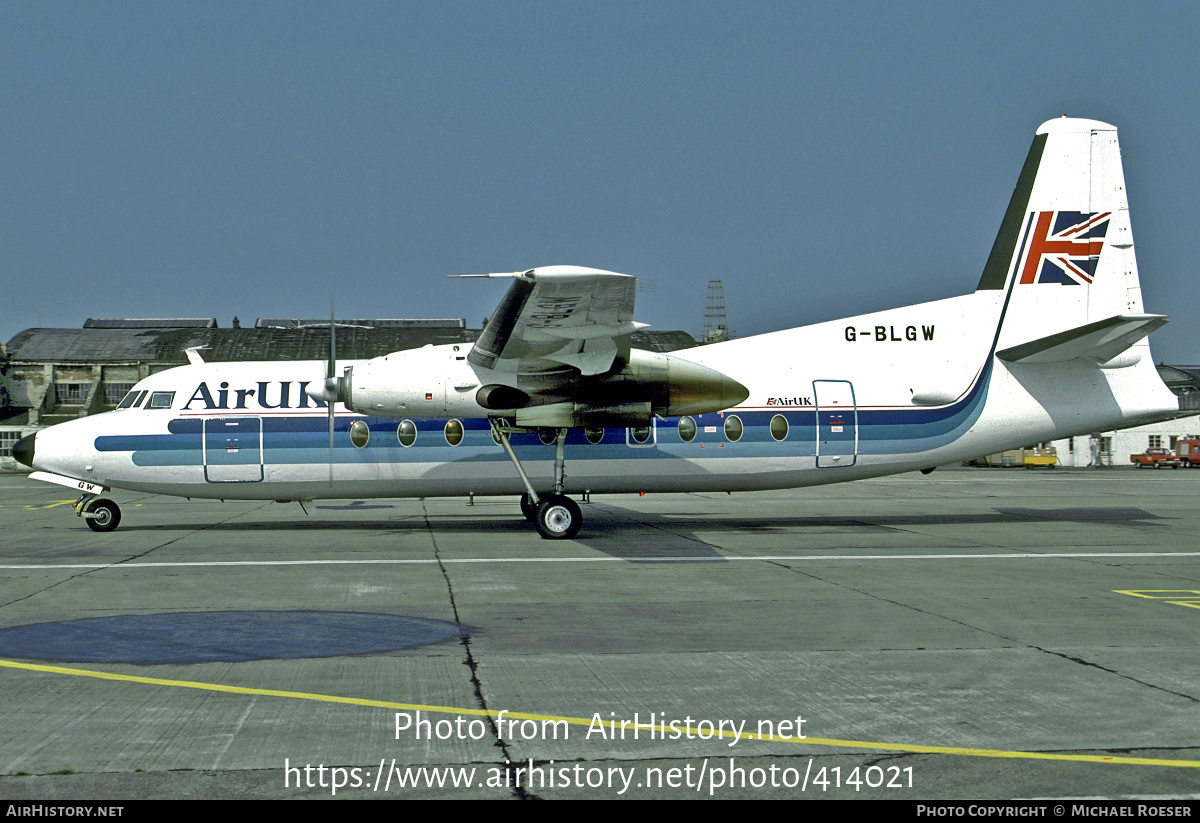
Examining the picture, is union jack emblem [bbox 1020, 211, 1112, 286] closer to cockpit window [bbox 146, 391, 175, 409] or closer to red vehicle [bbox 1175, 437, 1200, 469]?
cockpit window [bbox 146, 391, 175, 409]

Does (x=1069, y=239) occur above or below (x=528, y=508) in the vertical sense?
above

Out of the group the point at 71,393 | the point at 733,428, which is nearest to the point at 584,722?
the point at 733,428

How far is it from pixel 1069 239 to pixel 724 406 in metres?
8.92

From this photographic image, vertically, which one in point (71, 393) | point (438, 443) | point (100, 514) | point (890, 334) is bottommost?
point (100, 514)

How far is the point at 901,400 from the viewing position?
2053cm

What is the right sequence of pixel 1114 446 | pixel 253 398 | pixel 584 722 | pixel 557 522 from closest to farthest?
pixel 584 722, pixel 557 522, pixel 253 398, pixel 1114 446

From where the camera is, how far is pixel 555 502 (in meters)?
18.6

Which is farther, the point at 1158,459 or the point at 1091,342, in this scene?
the point at 1158,459

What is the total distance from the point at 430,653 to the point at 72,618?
4.45 m

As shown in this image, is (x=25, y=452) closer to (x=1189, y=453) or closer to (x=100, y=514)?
(x=100, y=514)

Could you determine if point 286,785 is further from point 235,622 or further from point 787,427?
point 787,427

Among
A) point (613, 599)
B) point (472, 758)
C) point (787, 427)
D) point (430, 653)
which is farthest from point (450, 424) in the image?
point (472, 758)

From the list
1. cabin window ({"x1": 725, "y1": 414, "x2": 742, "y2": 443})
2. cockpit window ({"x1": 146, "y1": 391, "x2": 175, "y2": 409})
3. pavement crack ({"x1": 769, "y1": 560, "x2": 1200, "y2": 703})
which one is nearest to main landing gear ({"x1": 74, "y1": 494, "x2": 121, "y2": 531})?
cockpit window ({"x1": 146, "y1": 391, "x2": 175, "y2": 409})
